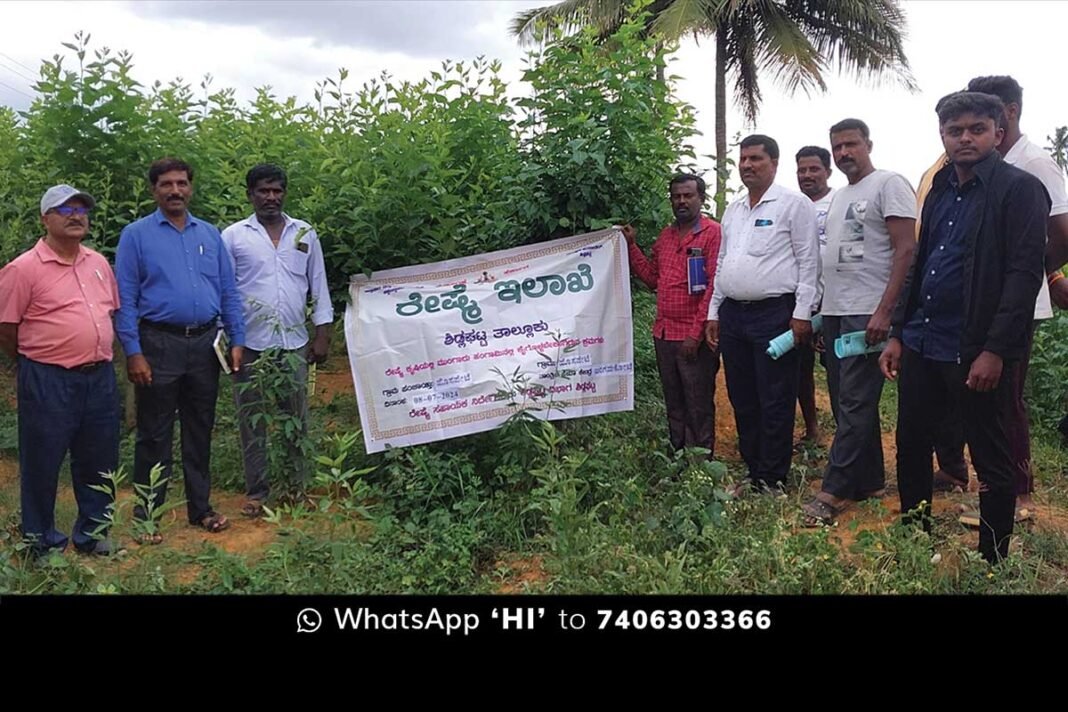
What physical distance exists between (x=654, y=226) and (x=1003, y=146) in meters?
1.82

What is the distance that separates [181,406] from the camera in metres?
4.27

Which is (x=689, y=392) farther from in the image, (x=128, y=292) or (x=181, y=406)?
(x=128, y=292)

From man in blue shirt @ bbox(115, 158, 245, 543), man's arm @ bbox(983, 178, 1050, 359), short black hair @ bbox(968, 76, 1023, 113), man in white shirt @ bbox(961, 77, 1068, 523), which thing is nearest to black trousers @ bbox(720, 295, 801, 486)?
man in white shirt @ bbox(961, 77, 1068, 523)

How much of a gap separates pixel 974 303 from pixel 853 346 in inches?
32.1

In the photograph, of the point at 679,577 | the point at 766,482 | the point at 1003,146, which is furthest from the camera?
the point at 766,482

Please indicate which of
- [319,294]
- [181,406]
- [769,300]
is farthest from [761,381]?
[181,406]

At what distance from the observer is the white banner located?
14.3 ft

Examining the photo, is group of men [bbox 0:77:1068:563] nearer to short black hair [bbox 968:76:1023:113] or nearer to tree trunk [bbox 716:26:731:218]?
short black hair [bbox 968:76:1023:113]

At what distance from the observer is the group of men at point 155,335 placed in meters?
3.72

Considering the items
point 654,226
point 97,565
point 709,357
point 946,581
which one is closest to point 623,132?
point 654,226

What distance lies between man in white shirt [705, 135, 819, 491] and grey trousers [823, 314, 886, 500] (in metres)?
0.21

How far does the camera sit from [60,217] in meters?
3.72

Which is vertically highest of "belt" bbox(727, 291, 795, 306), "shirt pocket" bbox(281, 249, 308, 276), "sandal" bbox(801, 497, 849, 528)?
"shirt pocket" bbox(281, 249, 308, 276)

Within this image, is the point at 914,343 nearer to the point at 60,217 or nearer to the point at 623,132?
the point at 623,132
